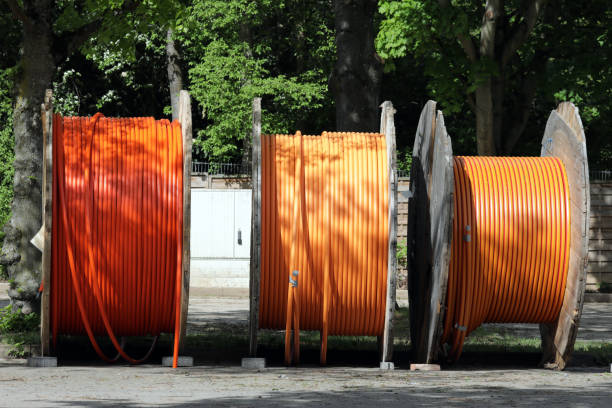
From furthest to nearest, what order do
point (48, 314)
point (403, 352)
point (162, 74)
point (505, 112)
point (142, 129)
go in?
point (162, 74), point (505, 112), point (403, 352), point (142, 129), point (48, 314)

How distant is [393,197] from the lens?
10617mm

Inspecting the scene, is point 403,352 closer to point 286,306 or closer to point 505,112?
point 286,306

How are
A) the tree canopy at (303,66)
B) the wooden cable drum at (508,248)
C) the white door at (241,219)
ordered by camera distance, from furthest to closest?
the white door at (241,219) < the tree canopy at (303,66) < the wooden cable drum at (508,248)

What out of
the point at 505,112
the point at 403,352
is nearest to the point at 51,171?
the point at 403,352

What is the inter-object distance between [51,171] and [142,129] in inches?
49.2

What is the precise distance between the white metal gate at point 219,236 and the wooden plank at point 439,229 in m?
14.1

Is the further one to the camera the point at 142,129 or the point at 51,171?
the point at 142,129

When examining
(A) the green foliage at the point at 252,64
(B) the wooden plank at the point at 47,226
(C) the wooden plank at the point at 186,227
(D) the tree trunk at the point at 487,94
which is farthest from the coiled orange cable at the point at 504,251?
(A) the green foliage at the point at 252,64

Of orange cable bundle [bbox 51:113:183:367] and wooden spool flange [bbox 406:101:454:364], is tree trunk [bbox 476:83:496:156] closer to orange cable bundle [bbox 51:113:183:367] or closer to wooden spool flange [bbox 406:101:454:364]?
wooden spool flange [bbox 406:101:454:364]

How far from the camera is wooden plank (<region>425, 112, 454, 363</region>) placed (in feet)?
34.2

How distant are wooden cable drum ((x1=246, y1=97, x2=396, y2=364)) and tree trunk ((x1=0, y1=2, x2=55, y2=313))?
11.2ft

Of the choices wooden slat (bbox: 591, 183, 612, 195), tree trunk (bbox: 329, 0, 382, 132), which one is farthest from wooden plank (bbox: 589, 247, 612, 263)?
tree trunk (bbox: 329, 0, 382, 132)

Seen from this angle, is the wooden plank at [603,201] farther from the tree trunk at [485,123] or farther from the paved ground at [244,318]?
the tree trunk at [485,123]

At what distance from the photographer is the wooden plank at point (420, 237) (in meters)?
11.6
